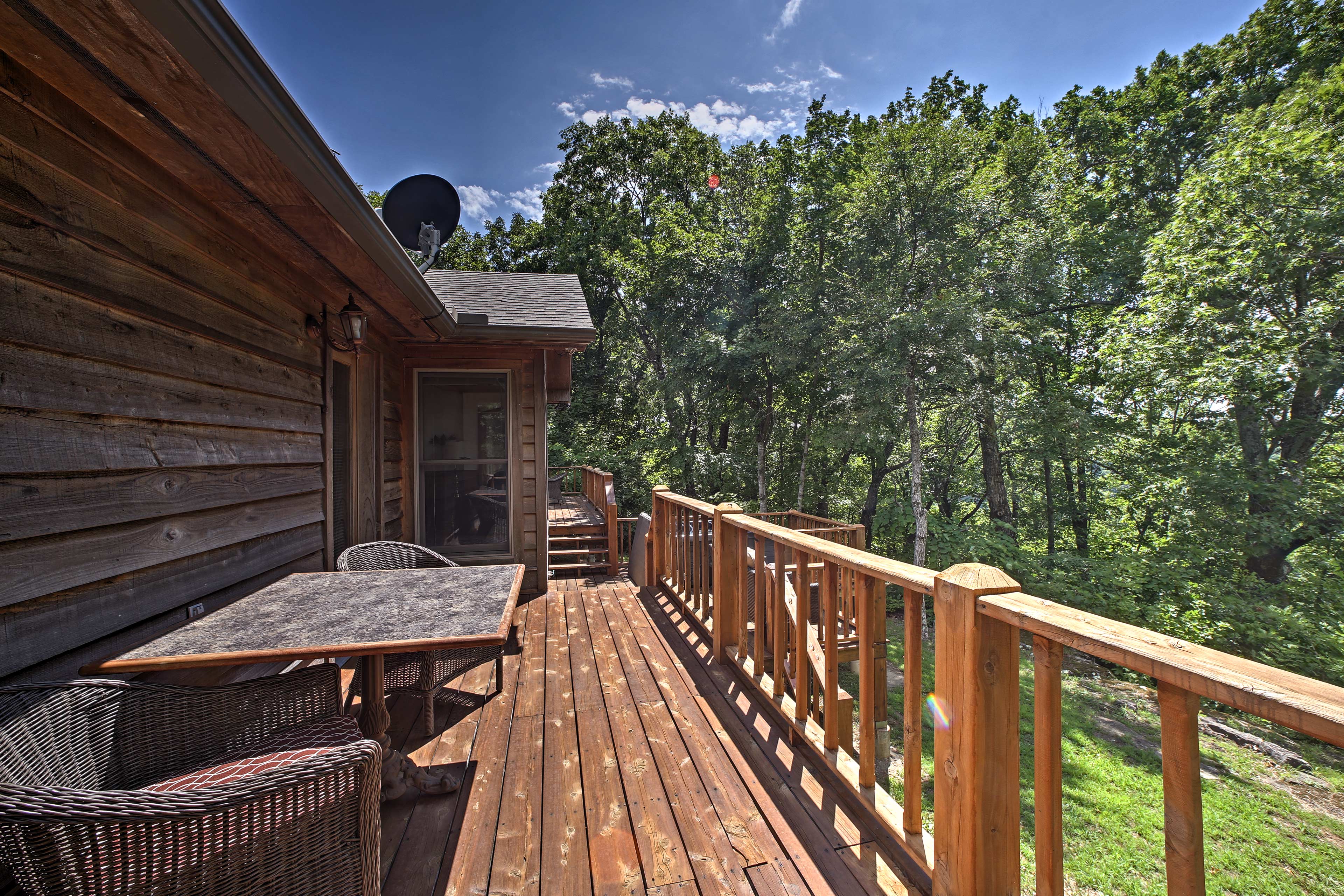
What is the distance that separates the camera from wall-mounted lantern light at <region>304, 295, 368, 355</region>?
3.06m

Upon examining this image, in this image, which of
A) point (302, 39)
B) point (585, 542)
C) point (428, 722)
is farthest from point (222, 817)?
point (585, 542)

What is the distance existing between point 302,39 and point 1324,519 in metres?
13.4

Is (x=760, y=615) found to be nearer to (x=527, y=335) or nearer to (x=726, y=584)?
(x=726, y=584)

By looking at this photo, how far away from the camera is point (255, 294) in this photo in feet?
8.02

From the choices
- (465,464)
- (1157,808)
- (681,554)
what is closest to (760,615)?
(681,554)

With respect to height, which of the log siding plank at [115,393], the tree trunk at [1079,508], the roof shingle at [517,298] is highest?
the roof shingle at [517,298]

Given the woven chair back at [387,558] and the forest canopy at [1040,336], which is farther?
the forest canopy at [1040,336]

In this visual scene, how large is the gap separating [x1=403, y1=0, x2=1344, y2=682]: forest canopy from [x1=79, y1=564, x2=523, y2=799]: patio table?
9045 millimetres

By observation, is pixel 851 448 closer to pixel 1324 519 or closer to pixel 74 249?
pixel 1324 519

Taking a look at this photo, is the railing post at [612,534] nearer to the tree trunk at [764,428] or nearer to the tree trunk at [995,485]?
the tree trunk at [764,428]

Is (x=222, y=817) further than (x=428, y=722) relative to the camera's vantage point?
No

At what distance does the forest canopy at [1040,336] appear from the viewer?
8094 mm

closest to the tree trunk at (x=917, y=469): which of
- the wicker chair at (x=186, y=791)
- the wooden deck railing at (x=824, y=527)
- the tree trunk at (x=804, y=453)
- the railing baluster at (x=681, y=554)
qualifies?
the tree trunk at (x=804, y=453)

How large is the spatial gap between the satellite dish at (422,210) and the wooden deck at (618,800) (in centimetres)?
332
